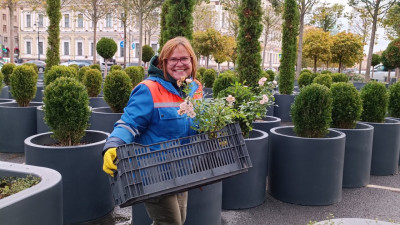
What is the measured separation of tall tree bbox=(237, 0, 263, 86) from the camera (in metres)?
8.59

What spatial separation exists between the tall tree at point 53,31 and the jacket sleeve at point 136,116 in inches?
519

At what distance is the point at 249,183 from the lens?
481 cm

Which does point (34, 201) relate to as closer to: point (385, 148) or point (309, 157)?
point (309, 157)

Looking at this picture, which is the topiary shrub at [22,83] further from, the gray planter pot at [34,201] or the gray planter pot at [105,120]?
the gray planter pot at [34,201]

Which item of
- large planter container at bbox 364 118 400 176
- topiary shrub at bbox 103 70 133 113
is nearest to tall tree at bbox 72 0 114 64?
topiary shrub at bbox 103 70 133 113

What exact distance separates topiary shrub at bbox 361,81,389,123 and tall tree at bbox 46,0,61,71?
11.8 m

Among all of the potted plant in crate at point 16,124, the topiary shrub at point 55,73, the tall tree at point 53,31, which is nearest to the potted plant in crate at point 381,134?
the potted plant in crate at point 16,124

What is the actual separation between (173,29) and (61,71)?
128 inches

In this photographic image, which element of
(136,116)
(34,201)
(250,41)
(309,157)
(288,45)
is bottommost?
(309,157)

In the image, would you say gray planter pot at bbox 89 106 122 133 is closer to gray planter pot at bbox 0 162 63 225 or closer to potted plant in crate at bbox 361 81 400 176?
gray planter pot at bbox 0 162 63 225

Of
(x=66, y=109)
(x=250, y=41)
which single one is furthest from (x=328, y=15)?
(x=66, y=109)

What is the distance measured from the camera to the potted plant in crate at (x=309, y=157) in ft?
16.0

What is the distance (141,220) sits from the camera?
3768mm

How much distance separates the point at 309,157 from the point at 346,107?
1.62 metres
